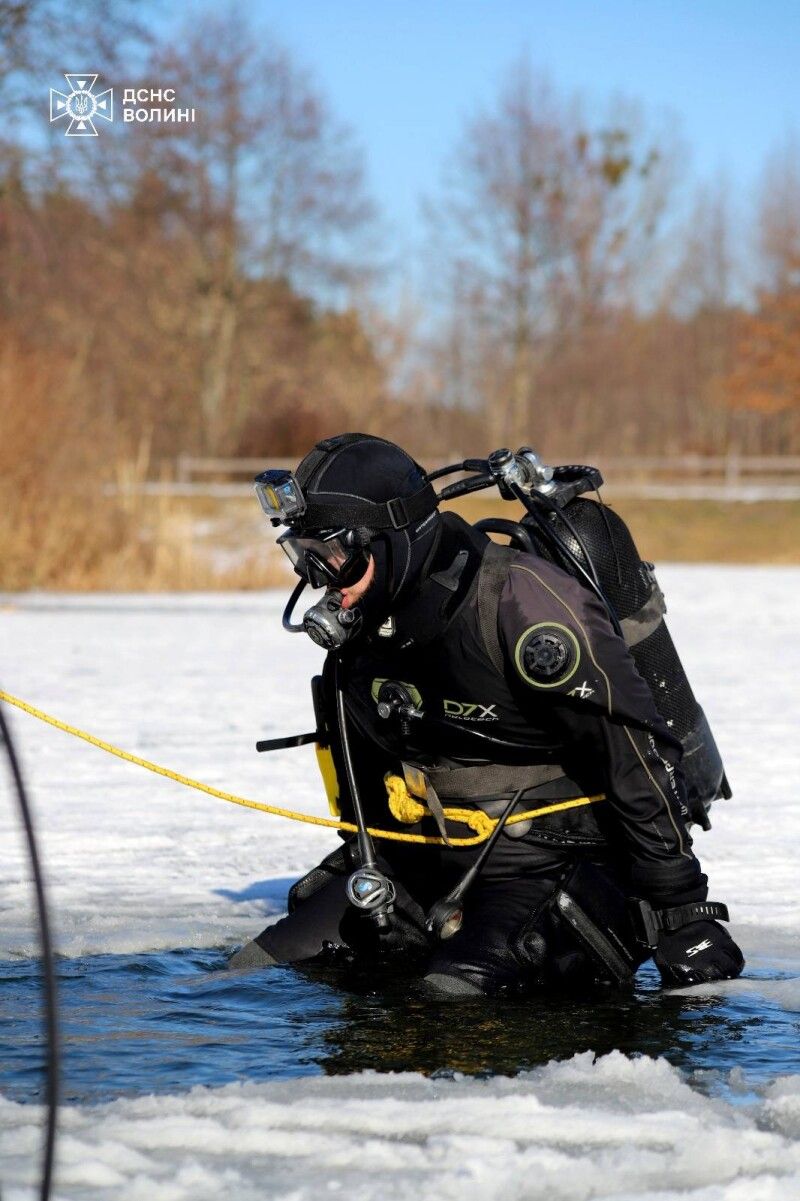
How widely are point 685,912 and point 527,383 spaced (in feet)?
97.5

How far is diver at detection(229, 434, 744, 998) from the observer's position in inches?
125

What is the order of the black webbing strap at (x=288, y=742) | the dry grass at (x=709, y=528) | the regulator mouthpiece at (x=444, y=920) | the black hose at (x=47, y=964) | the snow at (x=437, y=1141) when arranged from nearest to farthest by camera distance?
the black hose at (x=47, y=964)
the snow at (x=437, y=1141)
the regulator mouthpiece at (x=444, y=920)
the black webbing strap at (x=288, y=742)
the dry grass at (x=709, y=528)

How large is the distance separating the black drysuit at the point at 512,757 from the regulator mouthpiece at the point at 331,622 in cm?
12

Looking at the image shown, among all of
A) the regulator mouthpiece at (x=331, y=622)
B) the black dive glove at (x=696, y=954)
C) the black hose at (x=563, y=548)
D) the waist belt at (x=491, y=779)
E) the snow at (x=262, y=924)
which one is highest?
the black hose at (x=563, y=548)

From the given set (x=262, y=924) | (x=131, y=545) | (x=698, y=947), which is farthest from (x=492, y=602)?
(x=131, y=545)

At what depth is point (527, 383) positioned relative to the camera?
106 feet

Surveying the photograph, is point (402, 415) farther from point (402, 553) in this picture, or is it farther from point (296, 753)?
point (402, 553)

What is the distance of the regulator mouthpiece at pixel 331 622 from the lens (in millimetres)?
3076

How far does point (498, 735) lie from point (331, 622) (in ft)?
1.59

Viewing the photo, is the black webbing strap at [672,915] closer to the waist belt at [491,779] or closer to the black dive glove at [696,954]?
the black dive glove at [696,954]

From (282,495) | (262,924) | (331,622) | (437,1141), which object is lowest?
(262,924)

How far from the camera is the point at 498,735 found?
10.9 feet

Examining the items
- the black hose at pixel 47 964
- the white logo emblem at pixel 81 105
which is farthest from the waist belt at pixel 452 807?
the white logo emblem at pixel 81 105

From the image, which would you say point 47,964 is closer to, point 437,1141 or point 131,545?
point 437,1141
